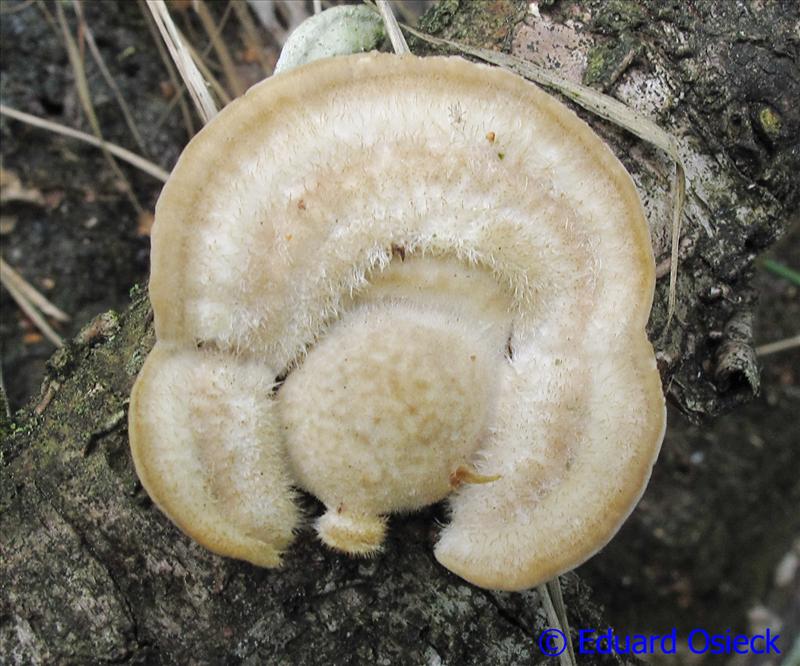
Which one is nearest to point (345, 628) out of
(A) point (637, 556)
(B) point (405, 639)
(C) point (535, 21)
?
(B) point (405, 639)

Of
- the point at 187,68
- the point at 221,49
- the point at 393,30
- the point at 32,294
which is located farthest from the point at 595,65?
the point at 32,294

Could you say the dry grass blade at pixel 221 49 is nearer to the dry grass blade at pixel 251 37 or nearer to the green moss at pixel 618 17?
the dry grass blade at pixel 251 37

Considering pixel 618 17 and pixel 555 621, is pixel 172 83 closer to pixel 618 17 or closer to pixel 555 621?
pixel 618 17

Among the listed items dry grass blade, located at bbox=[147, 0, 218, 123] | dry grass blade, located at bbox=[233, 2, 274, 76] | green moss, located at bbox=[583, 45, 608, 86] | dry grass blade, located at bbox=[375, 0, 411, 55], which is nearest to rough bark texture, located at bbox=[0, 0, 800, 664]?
green moss, located at bbox=[583, 45, 608, 86]

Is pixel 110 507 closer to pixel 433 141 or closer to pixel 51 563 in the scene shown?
pixel 51 563

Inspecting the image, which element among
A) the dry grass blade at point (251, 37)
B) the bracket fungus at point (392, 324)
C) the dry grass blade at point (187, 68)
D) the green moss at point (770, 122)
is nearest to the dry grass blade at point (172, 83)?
the dry grass blade at point (251, 37)

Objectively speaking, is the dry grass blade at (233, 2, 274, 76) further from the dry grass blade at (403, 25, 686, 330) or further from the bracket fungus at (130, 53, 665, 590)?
the bracket fungus at (130, 53, 665, 590)

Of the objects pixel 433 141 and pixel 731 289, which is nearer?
pixel 433 141
